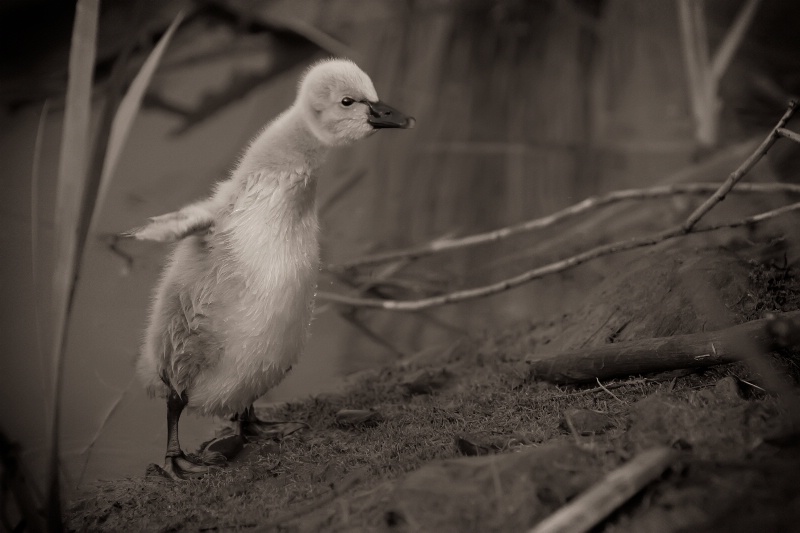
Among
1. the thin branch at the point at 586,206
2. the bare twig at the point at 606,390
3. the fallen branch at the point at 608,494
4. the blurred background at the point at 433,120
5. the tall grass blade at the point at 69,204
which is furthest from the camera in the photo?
the blurred background at the point at 433,120

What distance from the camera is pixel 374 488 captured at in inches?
48.1

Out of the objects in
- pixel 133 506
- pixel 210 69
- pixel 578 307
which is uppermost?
pixel 210 69

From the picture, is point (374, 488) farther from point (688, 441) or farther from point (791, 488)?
point (791, 488)

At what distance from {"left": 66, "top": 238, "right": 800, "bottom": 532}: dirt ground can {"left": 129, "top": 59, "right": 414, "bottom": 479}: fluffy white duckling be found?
0.17m

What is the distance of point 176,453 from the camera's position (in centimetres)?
167

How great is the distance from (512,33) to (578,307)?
1717 millimetres

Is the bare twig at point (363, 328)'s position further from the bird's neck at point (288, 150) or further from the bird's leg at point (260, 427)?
the bird's neck at point (288, 150)

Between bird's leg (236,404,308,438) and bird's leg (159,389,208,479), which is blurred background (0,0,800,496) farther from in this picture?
bird's leg (159,389,208,479)

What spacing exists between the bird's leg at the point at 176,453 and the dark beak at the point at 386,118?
2.48 feet

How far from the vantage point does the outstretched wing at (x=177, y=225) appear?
5.00 ft

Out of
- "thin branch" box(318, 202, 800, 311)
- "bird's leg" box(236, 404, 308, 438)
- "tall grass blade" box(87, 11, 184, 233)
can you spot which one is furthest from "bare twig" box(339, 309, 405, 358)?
"tall grass blade" box(87, 11, 184, 233)

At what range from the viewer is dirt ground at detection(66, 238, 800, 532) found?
1.01 m

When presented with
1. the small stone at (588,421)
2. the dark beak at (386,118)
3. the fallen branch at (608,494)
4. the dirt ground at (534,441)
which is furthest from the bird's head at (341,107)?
the fallen branch at (608,494)

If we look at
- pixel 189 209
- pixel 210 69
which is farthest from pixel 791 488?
pixel 210 69
